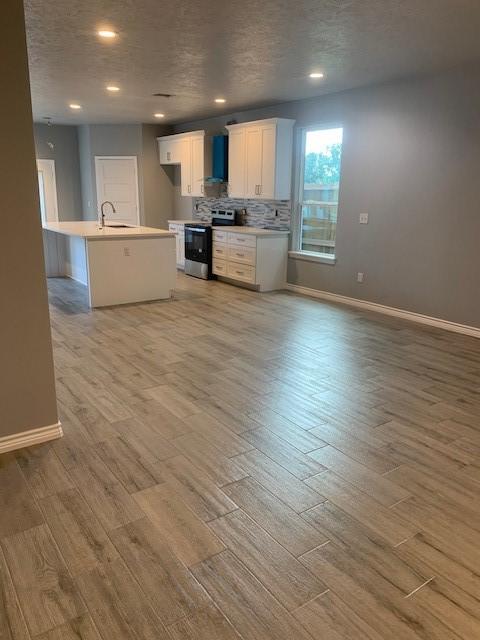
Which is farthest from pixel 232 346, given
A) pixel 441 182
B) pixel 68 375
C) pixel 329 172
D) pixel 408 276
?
pixel 329 172

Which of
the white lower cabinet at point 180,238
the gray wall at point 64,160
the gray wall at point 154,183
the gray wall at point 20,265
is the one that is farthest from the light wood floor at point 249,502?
the gray wall at point 64,160

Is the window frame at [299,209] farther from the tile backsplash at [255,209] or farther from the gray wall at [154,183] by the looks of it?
the gray wall at [154,183]

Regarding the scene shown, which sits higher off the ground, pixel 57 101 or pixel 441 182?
pixel 57 101

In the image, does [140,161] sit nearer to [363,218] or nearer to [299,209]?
[299,209]

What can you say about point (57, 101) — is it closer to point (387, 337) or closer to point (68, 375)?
point (68, 375)

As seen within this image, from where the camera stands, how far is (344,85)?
18.1 ft

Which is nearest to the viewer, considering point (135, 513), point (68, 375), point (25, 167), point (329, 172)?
point (135, 513)

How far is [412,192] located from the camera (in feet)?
17.5

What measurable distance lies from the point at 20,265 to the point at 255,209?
5489mm

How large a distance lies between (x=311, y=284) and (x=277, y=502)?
4.82 meters

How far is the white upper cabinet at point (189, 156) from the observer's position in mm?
8172

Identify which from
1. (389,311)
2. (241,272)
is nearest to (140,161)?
(241,272)

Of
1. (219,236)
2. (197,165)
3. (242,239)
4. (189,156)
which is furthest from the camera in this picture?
(189,156)

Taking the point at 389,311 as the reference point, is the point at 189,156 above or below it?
above
